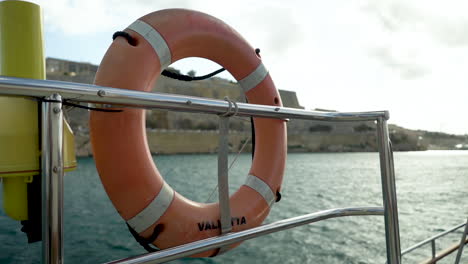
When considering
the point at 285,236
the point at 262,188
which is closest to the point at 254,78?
the point at 262,188

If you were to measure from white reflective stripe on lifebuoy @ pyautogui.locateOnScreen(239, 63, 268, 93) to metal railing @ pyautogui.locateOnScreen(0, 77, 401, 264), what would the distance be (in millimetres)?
564

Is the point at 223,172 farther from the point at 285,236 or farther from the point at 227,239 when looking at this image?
the point at 285,236

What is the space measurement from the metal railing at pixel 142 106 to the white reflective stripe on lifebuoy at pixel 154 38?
486 mm

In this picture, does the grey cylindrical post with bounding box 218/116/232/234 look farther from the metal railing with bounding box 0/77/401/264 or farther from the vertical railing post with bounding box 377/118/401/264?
the vertical railing post with bounding box 377/118/401/264

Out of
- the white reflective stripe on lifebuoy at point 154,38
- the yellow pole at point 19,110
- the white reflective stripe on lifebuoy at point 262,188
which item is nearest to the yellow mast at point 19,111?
the yellow pole at point 19,110

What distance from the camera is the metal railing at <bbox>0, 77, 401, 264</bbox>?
1.27 feet

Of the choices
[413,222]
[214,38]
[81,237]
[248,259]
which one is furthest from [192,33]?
[413,222]

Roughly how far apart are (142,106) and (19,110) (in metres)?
0.26

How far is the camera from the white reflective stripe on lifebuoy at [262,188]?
1062 mm

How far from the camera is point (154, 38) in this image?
3.14 feet

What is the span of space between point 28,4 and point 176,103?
1.52 ft

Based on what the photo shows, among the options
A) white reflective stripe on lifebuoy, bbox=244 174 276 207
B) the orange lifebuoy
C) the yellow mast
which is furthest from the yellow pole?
white reflective stripe on lifebuoy, bbox=244 174 276 207

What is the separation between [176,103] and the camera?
1.68 feet

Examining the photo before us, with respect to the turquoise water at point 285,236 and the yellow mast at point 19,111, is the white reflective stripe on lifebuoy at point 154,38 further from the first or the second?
the turquoise water at point 285,236
